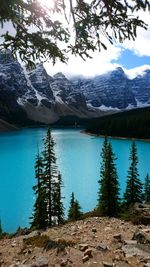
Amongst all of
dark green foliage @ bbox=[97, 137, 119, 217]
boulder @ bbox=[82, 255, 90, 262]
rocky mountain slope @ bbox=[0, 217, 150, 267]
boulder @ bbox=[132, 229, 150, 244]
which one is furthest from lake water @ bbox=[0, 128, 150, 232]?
boulder @ bbox=[82, 255, 90, 262]

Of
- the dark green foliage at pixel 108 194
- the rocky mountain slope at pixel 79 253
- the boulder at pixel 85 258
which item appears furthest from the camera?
the dark green foliage at pixel 108 194

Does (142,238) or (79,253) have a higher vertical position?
(142,238)

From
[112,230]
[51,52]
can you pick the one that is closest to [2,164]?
[112,230]

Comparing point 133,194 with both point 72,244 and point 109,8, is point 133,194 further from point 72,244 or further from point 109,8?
point 109,8

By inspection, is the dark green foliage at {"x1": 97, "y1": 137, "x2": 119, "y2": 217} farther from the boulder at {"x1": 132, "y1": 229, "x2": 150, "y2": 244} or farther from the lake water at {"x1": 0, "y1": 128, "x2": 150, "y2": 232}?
the boulder at {"x1": 132, "y1": 229, "x2": 150, "y2": 244}

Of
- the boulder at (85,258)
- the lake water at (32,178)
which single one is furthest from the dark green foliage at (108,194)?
the boulder at (85,258)

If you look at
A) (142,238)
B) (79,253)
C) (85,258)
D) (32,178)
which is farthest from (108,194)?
(32,178)

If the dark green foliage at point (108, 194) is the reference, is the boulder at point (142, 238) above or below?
above

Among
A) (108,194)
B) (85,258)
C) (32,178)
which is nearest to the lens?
(85,258)

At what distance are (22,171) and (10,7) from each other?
3616 inches

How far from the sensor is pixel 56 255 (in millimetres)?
13586

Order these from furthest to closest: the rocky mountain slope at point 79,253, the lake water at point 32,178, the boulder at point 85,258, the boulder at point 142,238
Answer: the lake water at point 32,178 < the boulder at point 142,238 < the boulder at point 85,258 < the rocky mountain slope at point 79,253

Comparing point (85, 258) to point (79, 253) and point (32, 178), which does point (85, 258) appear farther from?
point (32, 178)

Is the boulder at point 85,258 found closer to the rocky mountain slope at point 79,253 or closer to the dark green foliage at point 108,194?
the rocky mountain slope at point 79,253
